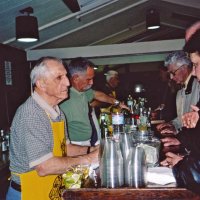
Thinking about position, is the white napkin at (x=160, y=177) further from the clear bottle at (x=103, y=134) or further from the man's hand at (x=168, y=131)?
the man's hand at (x=168, y=131)

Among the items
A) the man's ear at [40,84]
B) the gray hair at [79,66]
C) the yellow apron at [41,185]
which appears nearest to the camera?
the yellow apron at [41,185]

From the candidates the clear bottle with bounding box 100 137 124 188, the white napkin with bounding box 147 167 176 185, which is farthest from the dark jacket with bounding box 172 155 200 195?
the clear bottle with bounding box 100 137 124 188

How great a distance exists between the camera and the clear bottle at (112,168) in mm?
1433

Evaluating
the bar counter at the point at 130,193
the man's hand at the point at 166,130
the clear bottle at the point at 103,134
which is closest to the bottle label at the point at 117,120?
the clear bottle at the point at 103,134

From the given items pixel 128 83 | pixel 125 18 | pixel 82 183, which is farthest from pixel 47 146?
pixel 128 83

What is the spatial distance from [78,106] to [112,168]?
2.11m

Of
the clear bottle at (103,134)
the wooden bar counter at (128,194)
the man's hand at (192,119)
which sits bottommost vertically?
the wooden bar counter at (128,194)

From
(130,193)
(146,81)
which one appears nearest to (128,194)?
(130,193)

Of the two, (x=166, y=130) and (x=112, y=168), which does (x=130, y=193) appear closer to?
(x=112, y=168)

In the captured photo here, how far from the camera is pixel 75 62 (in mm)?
3820

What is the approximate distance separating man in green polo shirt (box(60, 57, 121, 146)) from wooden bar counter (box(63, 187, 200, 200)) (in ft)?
6.86

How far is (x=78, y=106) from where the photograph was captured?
3531 mm

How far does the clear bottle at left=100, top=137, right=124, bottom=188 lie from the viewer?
4.70 ft

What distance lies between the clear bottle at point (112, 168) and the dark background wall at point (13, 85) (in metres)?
4.32
